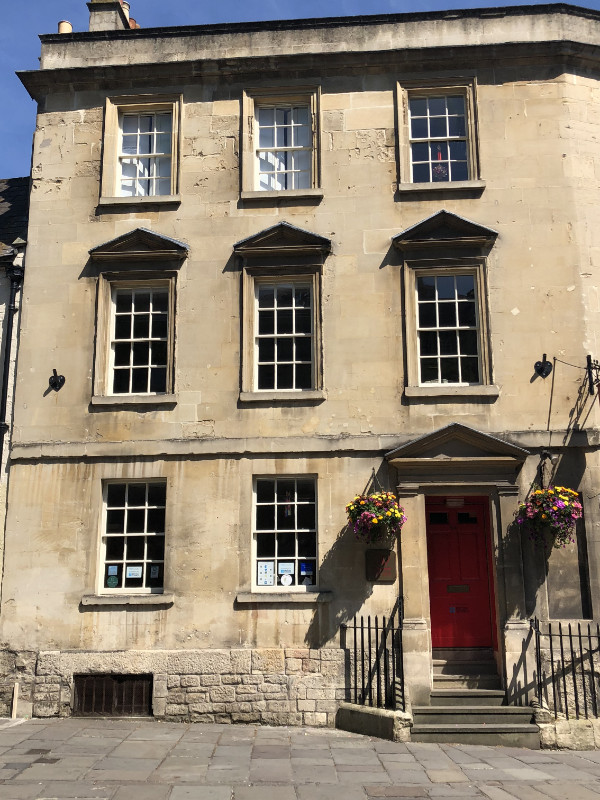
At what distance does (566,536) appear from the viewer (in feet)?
32.0

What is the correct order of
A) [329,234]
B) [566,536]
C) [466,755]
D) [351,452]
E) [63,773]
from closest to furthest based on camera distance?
[63,773]
[466,755]
[566,536]
[351,452]
[329,234]

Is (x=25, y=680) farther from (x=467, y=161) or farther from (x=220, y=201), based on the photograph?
(x=467, y=161)

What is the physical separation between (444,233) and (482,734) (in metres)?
7.02

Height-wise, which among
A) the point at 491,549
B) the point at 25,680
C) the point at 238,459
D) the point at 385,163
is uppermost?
the point at 385,163

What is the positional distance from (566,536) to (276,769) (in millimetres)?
4792

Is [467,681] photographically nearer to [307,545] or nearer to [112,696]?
[307,545]

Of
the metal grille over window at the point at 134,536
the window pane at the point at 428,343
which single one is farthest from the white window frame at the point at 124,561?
the window pane at the point at 428,343

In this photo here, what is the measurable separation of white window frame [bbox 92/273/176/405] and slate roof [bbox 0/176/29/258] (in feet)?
6.21

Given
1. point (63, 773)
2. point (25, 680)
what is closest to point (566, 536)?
point (63, 773)

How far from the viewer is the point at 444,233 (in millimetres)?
11102

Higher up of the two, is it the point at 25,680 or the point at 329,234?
the point at 329,234

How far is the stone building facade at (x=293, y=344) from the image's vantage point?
1021 cm

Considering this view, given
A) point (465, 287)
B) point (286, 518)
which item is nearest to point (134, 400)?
point (286, 518)

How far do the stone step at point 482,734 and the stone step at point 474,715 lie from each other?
0.44 ft
